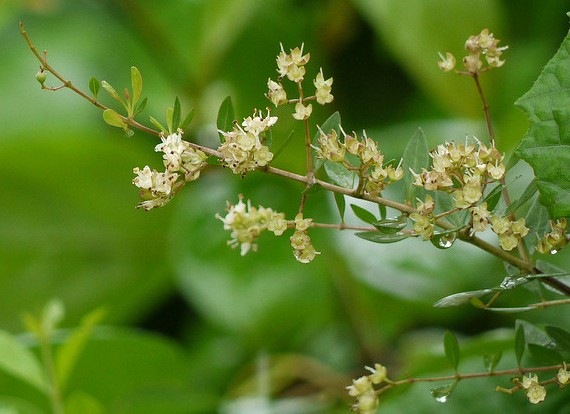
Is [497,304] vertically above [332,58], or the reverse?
[332,58]

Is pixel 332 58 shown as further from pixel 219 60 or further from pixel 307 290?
pixel 307 290

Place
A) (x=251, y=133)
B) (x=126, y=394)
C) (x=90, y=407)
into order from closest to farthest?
(x=251, y=133) < (x=90, y=407) < (x=126, y=394)

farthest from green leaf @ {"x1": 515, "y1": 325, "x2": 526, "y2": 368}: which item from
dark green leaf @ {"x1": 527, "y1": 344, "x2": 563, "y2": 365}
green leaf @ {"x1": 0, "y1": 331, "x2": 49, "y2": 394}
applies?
green leaf @ {"x1": 0, "y1": 331, "x2": 49, "y2": 394}

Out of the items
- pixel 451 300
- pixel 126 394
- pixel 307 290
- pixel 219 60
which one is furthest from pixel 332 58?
pixel 451 300

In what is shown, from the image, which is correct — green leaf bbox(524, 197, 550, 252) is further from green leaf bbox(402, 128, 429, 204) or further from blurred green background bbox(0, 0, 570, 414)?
blurred green background bbox(0, 0, 570, 414)

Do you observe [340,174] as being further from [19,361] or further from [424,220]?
[19,361]

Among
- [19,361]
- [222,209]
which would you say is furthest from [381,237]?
[222,209]

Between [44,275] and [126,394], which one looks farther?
[44,275]
